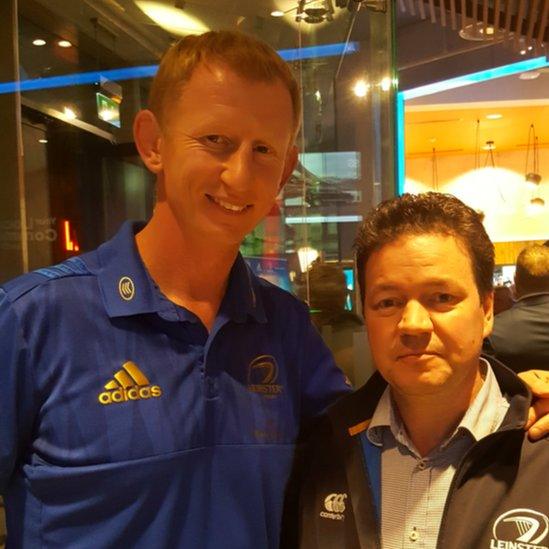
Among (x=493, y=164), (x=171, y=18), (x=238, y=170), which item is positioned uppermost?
(x=171, y=18)

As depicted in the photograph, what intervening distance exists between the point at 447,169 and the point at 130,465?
7403 mm

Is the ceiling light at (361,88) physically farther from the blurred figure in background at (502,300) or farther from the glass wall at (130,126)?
the blurred figure in background at (502,300)

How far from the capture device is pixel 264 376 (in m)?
1.30

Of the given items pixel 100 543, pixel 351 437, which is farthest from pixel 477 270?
pixel 100 543

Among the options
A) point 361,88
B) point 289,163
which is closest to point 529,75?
point 361,88

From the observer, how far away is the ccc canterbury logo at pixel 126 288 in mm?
1170

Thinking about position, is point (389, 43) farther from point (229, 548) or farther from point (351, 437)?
point (229, 548)

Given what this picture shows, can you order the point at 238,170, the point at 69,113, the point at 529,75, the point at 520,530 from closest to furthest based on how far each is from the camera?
the point at 520,530, the point at 238,170, the point at 69,113, the point at 529,75

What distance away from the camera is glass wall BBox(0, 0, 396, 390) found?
2846mm

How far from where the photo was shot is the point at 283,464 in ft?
4.18

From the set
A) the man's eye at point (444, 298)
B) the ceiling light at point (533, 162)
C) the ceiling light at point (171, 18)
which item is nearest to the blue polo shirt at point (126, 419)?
the man's eye at point (444, 298)

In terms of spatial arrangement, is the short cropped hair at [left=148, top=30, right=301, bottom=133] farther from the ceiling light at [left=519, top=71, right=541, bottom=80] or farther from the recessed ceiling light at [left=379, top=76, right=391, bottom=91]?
the ceiling light at [left=519, top=71, right=541, bottom=80]

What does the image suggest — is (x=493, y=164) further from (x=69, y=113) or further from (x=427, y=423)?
(x=427, y=423)

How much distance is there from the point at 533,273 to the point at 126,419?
2910mm
